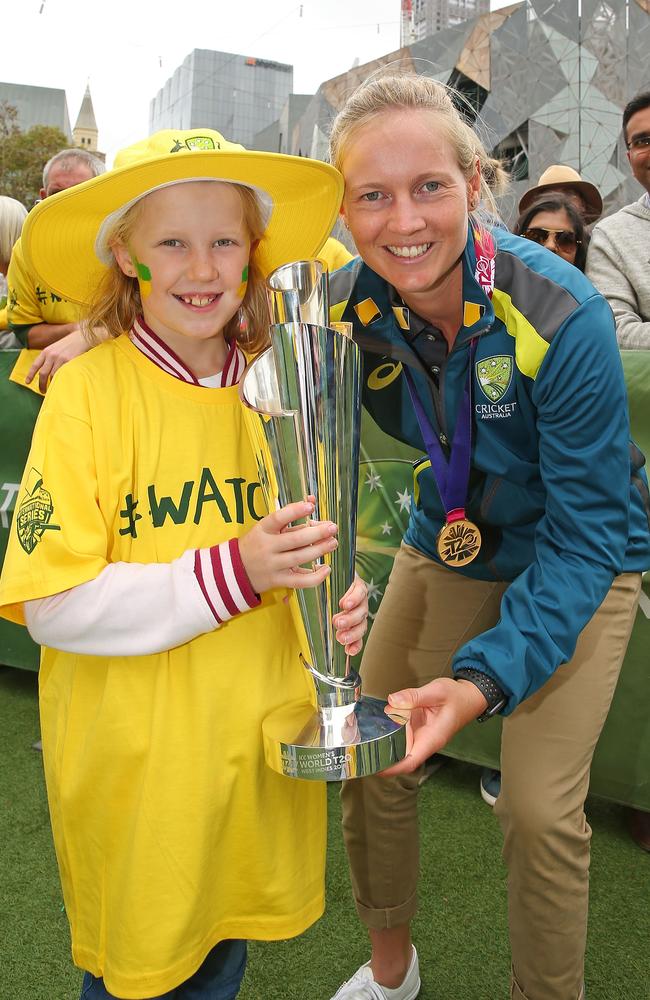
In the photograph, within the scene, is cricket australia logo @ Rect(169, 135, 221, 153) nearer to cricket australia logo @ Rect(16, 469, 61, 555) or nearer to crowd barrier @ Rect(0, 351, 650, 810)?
cricket australia logo @ Rect(16, 469, 61, 555)

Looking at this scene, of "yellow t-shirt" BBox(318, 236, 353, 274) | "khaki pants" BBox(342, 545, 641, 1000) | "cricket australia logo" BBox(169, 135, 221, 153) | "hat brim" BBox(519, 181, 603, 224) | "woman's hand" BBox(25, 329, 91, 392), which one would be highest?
"hat brim" BBox(519, 181, 603, 224)

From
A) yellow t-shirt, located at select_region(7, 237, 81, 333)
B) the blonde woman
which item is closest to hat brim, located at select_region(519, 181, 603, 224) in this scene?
yellow t-shirt, located at select_region(7, 237, 81, 333)

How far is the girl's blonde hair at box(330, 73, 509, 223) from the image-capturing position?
1560 millimetres

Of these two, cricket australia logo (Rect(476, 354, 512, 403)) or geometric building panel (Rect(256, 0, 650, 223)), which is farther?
geometric building panel (Rect(256, 0, 650, 223))

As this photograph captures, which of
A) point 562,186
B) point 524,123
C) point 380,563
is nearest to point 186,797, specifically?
point 380,563

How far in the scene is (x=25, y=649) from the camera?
12.6 ft

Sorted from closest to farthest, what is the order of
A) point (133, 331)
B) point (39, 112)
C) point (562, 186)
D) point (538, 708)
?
point (133, 331) → point (538, 708) → point (562, 186) → point (39, 112)

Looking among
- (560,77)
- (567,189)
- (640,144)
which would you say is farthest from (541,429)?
(560,77)

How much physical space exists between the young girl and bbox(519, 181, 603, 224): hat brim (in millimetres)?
2601

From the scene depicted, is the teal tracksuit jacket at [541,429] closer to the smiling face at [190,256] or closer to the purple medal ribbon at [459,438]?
the purple medal ribbon at [459,438]

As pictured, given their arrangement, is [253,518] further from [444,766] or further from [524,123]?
[524,123]

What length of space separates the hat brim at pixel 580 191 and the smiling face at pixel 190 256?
2.65m

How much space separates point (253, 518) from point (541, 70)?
25866mm

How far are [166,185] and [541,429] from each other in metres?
0.79
